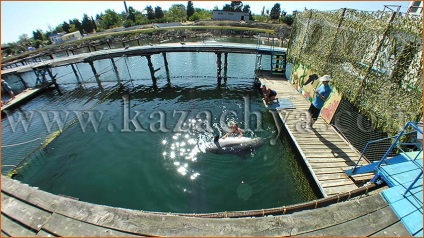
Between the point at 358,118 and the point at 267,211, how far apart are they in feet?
26.5

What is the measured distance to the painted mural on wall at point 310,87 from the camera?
1174 centimetres

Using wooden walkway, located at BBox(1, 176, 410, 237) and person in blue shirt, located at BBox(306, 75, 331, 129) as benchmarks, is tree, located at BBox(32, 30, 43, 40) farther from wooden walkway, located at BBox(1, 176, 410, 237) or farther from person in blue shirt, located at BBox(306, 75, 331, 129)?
person in blue shirt, located at BBox(306, 75, 331, 129)

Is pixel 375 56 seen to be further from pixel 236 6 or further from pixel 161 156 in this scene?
pixel 236 6

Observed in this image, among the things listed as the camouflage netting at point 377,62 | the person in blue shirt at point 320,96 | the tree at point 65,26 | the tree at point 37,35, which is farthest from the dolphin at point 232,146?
the tree at point 37,35

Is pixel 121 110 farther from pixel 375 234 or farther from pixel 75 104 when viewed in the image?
pixel 375 234

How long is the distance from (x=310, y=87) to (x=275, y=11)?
315ft

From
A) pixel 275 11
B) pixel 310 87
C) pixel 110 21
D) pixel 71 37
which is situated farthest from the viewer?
pixel 110 21

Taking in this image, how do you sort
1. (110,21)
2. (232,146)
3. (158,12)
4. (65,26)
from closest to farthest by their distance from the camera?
1. (232,146)
2. (65,26)
3. (158,12)
4. (110,21)

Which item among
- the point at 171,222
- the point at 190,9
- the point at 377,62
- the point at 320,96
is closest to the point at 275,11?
the point at 190,9

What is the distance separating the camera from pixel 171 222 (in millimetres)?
3795

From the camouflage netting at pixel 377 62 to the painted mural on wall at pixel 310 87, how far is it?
57 cm

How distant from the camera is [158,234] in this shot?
359 cm

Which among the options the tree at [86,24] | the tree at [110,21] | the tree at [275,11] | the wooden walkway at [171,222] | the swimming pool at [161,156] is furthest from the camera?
the tree at [110,21]

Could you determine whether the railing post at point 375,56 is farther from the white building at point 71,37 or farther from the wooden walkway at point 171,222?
the white building at point 71,37
